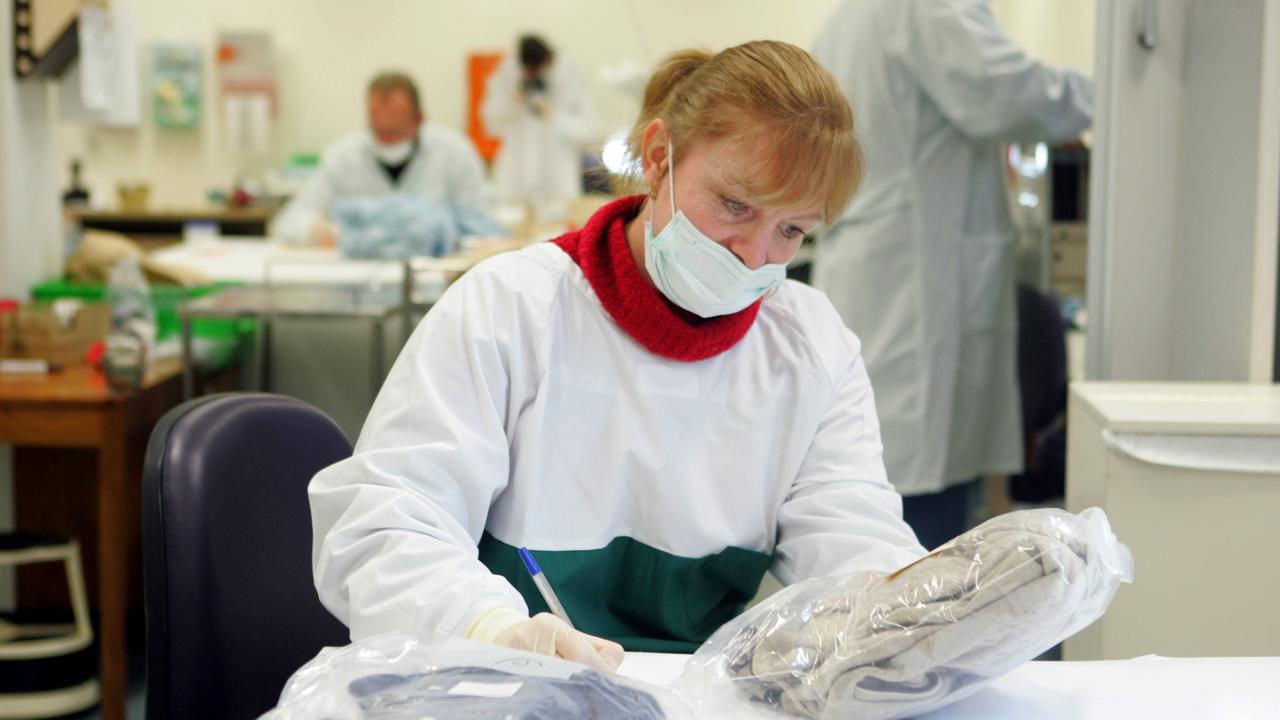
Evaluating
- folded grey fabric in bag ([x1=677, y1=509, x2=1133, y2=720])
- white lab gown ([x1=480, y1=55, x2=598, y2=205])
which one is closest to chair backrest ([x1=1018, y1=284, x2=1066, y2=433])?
folded grey fabric in bag ([x1=677, y1=509, x2=1133, y2=720])

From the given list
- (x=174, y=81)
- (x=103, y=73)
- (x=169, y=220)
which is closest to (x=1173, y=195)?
(x=103, y=73)

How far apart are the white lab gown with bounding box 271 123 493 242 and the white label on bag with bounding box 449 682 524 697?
3.81 m

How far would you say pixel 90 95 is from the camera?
3260 mm

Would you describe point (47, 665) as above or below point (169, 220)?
below

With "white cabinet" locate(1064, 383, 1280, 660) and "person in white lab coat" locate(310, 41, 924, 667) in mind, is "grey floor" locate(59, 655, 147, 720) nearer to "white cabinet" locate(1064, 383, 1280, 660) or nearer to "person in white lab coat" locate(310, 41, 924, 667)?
"person in white lab coat" locate(310, 41, 924, 667)

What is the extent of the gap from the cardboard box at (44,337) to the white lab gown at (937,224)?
1.71m

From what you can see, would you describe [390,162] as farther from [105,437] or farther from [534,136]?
[105,437]

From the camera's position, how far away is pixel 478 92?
677cm

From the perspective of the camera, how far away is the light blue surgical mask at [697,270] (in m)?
1.23

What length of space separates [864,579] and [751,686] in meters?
0.14

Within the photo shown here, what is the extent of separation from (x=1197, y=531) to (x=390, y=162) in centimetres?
351

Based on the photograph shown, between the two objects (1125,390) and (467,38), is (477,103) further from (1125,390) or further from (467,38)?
(1125,390)

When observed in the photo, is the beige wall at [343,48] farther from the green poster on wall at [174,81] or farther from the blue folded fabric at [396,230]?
the blue folded fabric at [396,230]

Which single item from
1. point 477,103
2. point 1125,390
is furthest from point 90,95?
point 477,103
